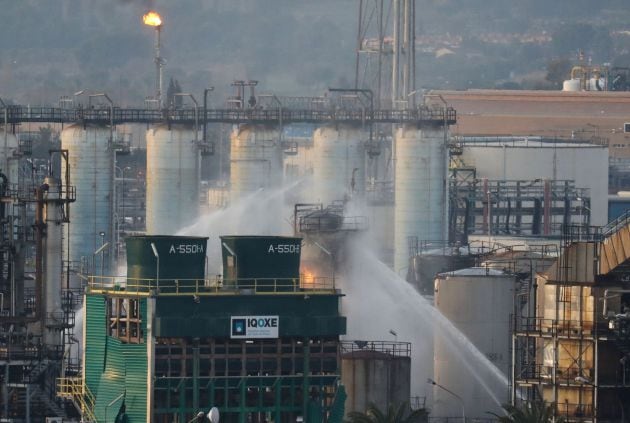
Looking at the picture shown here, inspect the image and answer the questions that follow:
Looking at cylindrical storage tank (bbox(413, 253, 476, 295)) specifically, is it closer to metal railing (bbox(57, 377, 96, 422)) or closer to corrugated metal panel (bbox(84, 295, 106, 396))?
metal railing (bbox(57, 377, 96, 422))

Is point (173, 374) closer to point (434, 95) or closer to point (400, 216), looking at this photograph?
point (400, 216)

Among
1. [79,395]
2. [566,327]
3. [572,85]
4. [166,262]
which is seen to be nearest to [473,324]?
[566,327]

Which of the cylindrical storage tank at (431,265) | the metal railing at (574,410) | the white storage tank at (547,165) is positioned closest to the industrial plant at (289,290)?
the metal railing at (574,410)

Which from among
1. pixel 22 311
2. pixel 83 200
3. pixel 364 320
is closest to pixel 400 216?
pixel 83 200

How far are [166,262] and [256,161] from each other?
45987mm

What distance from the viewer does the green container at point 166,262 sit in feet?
225

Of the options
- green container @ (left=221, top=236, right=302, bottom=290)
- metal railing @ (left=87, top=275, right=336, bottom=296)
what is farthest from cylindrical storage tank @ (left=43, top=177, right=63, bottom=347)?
green container @ (left=221, top=236, right=302, bottom=290)

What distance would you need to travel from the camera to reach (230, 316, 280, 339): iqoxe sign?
67.8 metres

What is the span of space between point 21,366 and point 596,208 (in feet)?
244

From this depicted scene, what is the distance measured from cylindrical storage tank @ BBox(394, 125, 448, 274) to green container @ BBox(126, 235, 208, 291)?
46946mm

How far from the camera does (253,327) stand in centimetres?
6812

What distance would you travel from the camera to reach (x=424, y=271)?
101m

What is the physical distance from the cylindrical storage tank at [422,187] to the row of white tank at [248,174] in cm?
5

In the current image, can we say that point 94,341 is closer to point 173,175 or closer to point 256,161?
point 173,175
